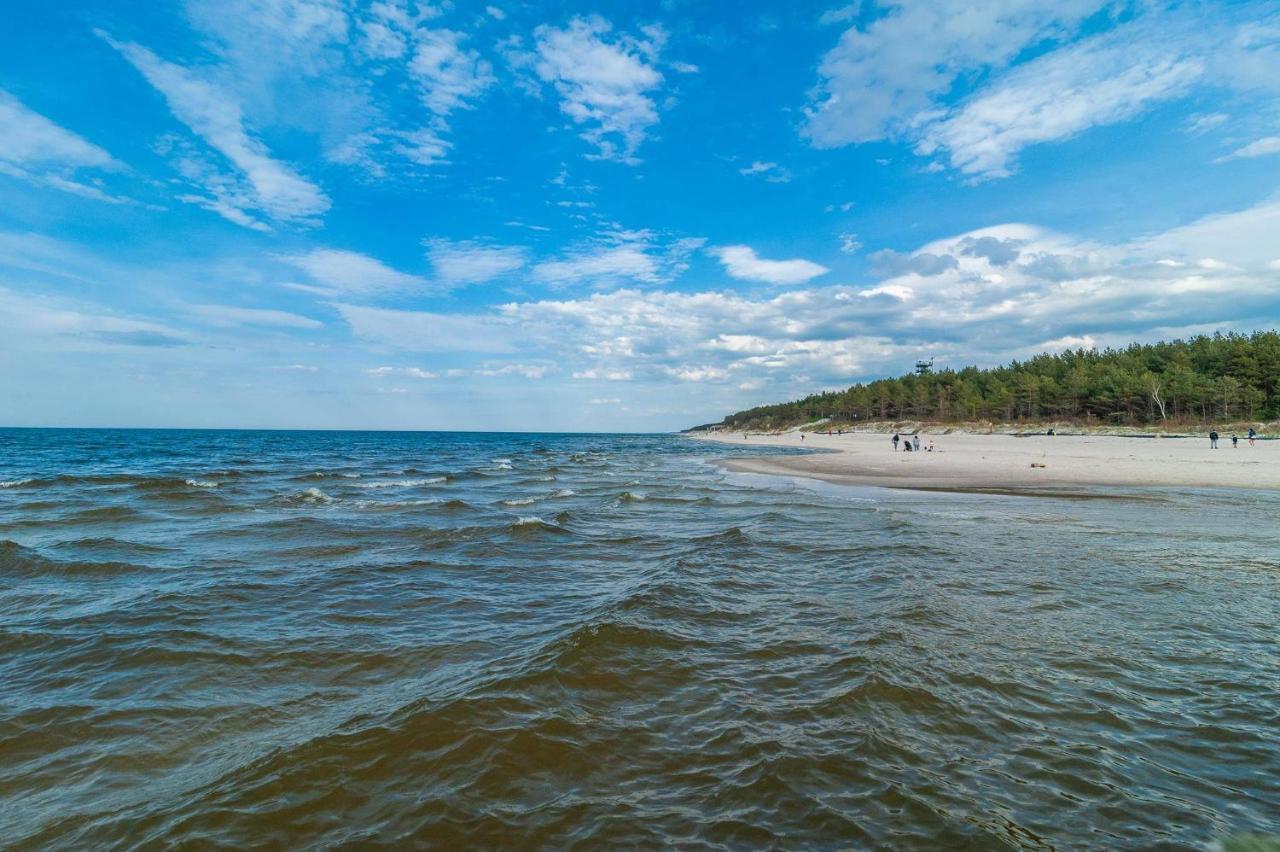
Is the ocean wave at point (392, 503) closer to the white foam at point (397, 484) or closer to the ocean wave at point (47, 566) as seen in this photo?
the white foam at point (397, 484)

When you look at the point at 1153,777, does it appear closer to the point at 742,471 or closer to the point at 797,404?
the point at 742,471

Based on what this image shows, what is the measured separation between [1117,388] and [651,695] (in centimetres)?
9799

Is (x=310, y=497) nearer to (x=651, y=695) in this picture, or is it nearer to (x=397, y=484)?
(x=397, y=484)

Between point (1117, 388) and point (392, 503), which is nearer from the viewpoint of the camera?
point (392, 503)

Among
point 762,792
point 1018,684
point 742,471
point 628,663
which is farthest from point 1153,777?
point 742,471

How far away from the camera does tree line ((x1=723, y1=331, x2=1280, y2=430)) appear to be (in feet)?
226

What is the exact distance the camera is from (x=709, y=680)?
260 inches

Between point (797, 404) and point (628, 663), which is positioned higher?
point (797, 404)

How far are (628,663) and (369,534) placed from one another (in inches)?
475

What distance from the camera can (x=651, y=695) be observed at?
6301 mm

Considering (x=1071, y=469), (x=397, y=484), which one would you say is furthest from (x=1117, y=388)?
(x=397, y=484)

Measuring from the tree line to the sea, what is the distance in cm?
7905

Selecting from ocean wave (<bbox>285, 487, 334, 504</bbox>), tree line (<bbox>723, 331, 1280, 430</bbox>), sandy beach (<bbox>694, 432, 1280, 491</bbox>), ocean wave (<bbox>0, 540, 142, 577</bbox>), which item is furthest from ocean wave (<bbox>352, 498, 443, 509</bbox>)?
tree line (<bbox>723, 331, 1280, 430</bbox>)

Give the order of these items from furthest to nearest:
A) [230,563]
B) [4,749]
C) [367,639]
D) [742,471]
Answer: [742,471], [230,563], [367,639], [4,749]
